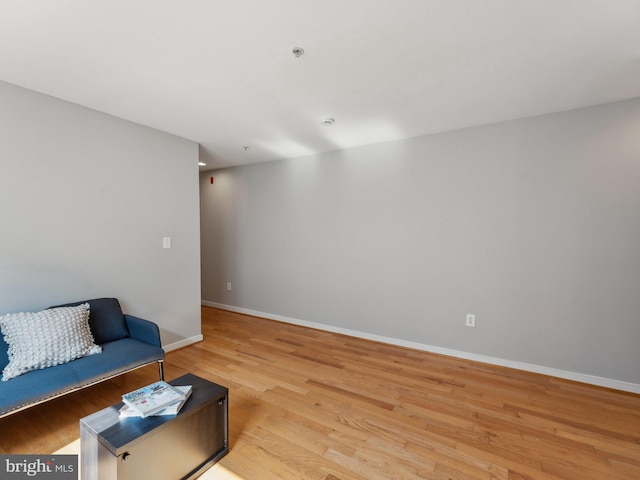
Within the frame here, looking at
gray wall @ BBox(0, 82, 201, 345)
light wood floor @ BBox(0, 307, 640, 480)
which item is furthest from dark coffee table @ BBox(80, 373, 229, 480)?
gray wall @ BBox(0, 82, 201, 345)

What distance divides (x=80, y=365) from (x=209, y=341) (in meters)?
1.66

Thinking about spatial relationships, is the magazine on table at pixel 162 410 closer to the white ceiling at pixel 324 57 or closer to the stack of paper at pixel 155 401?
the stack of paper at pixel 155 401

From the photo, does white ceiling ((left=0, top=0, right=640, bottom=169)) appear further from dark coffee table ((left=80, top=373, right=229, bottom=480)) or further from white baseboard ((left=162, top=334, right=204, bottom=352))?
white baseboard ((left=162, top=334, right=204, bottom=352))

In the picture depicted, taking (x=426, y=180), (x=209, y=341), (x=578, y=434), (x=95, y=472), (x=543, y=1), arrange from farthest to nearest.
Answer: (x=209, y=341)
(x=426, y=180)
(x=578, y=434)
(x=543, y=1)
(x=95, y=472)

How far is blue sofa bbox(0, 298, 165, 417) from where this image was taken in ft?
5.96

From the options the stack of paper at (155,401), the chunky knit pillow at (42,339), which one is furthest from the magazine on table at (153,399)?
the chunky knit pillow at (42,339)

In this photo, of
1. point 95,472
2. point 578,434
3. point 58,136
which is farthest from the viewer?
point 58,136

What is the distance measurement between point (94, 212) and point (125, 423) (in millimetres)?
2067

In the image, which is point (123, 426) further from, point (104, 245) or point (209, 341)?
point (209, 341)

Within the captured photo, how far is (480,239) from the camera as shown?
125 inches

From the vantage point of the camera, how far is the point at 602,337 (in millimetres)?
2676

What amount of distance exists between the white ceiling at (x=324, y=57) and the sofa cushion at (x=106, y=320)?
69.1 inches

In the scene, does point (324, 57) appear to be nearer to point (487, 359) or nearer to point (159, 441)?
point (159, 441)

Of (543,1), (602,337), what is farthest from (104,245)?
(602,337)
